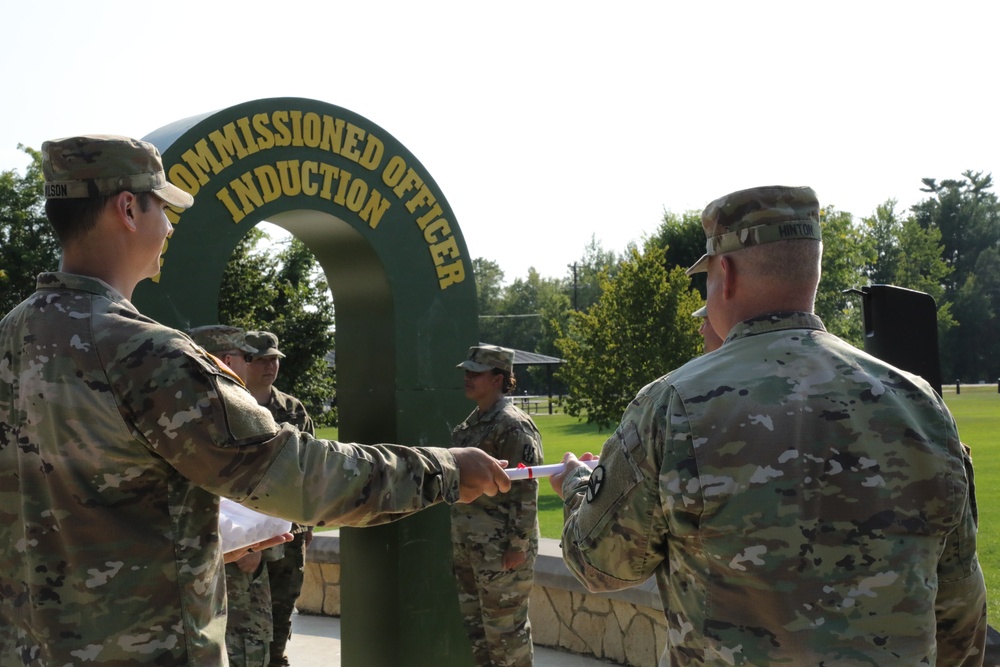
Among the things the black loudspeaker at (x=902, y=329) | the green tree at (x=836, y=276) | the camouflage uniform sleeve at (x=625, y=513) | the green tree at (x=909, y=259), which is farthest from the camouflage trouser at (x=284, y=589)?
the green tree at (x=909, y=259)

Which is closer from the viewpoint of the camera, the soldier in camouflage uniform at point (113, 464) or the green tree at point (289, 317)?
the soldier in camouflage uniform at point (113, 464)

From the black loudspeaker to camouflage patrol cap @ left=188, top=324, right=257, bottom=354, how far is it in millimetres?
3322

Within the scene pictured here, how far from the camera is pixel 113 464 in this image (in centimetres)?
223

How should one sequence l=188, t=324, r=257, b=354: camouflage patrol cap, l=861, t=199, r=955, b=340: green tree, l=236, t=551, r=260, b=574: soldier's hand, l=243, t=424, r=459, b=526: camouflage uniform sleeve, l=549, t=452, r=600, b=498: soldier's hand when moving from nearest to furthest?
l=243, t=424, r=459, b=526: camouflage uniform sleeve
l=549, t=452, r=600, b=498: soldier's hand
l=188, t=324, r=257, b=354: camouflage patrol cap
l=236, t=551, r=260, b=574: soldier's hand
l=861, t=199, r=955, b=340: green tree

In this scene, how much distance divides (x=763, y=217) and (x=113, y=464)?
63.9 inches

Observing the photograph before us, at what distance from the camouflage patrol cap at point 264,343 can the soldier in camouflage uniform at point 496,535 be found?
1188mm

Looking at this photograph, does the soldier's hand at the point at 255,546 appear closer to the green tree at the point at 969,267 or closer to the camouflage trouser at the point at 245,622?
the camouflage trouser at the point at 245,622

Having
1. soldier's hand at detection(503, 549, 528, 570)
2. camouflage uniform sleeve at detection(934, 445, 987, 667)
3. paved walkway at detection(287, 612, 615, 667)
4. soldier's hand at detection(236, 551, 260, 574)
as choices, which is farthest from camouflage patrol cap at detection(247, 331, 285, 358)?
camouflage uniform sleeve at detection(934, 445, 987, 667)

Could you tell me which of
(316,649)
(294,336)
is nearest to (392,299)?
(316,649)

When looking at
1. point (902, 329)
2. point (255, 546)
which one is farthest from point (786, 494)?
point (902, 329)

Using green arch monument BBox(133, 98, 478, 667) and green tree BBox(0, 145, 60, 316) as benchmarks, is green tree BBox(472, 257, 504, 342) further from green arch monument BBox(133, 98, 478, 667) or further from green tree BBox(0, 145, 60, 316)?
green arch monument BBox(133, 98, 478, 667)

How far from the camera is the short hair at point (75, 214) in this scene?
7.97 feet

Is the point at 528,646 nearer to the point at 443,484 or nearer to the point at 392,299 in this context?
the point at 392,299

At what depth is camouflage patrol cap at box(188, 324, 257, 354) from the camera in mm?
5168
